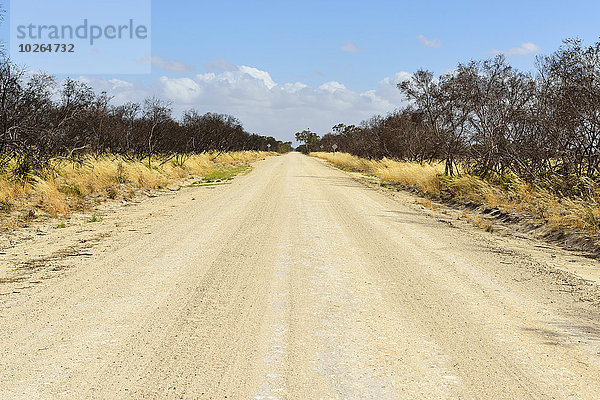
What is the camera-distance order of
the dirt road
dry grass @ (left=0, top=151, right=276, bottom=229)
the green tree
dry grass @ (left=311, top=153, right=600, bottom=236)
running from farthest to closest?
the green tree < dry grass @ (left=0, top=151, right=276, bottom=229) < dry grass @ (left=311, top=153, right=600, bottom=236) < the dirt road

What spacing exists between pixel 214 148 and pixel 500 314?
169 ft

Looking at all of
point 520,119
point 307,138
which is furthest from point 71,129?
point 307,138

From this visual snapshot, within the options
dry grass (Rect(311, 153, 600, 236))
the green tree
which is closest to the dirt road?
dry grass (Rect(311, 153, 600, 236))

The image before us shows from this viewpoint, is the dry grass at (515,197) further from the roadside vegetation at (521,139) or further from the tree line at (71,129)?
the tree line at (71,129)

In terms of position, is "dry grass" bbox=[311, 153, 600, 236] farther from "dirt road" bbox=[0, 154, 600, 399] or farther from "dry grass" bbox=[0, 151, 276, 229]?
"dry grass" bbox=[0, 151, 276, 229]

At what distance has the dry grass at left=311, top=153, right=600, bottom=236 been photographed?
400 inches

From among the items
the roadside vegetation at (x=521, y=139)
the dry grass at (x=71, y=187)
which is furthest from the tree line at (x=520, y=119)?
the dry grass at (x=71, y=187)

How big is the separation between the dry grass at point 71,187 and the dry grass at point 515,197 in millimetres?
10598

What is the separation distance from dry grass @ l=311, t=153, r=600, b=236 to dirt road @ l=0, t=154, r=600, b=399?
1.38 m

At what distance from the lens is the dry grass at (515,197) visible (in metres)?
10.2

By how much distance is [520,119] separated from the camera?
52.0 ft

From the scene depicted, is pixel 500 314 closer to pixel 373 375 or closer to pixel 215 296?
pixel 373 375

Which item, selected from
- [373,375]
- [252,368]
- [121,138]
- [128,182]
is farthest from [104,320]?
[121,138]

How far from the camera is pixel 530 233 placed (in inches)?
424
